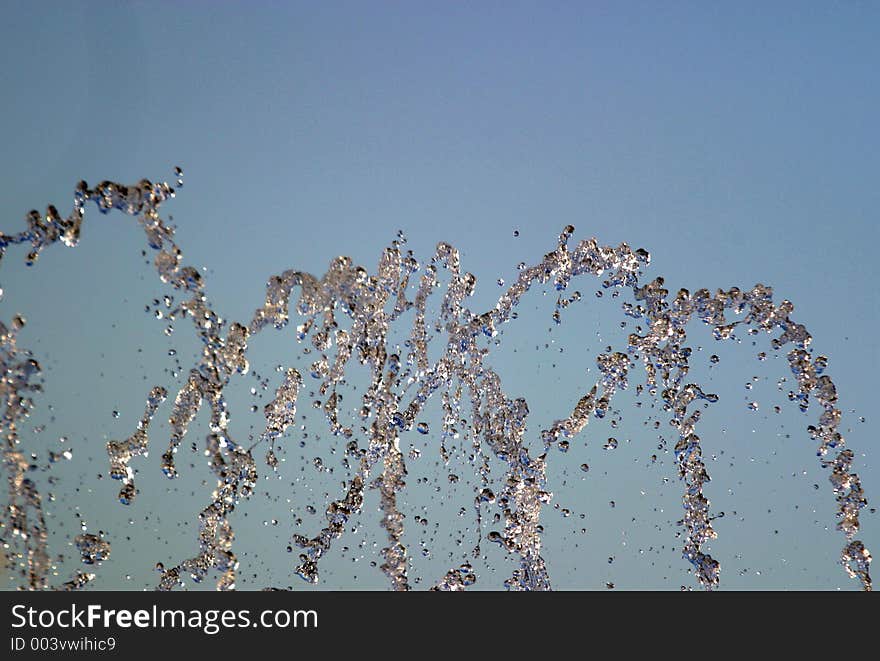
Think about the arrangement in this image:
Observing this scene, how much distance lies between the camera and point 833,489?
7.32m

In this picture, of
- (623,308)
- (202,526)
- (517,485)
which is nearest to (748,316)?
(623,308)

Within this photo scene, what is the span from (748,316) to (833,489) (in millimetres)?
1270

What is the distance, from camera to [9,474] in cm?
643

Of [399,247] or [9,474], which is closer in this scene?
[9,474]

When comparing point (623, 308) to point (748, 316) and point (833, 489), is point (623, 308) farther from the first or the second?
point (833, 489)

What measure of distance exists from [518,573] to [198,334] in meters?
2.61
